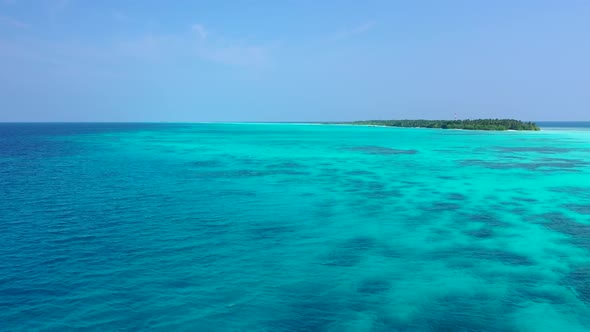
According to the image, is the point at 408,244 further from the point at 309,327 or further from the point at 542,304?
the point at 309,327

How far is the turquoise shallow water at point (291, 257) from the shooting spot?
11.8 meters

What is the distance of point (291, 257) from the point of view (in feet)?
53.3

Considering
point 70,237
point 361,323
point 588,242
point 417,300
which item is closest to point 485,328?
point 417,300

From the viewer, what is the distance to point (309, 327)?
36.9ft

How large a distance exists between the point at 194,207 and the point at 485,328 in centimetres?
1714

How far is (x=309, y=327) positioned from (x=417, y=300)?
372 cm

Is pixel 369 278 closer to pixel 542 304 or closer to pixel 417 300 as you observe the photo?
pixel 417 300

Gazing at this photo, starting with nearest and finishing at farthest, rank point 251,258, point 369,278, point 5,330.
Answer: point 5,330
point 369,278
point 251,258

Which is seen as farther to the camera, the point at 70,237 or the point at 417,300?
the point at 70,237

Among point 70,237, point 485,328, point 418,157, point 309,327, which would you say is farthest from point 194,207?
point 418,157

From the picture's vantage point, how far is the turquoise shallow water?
38.8 feet

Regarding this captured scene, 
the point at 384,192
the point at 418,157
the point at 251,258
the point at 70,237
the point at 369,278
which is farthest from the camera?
the point at 418,157

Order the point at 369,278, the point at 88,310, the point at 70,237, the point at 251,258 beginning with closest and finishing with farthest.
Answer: the point at 88,310, the point at 369,278, the point at 251,258, the point at 70,237

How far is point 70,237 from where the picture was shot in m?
18.1
